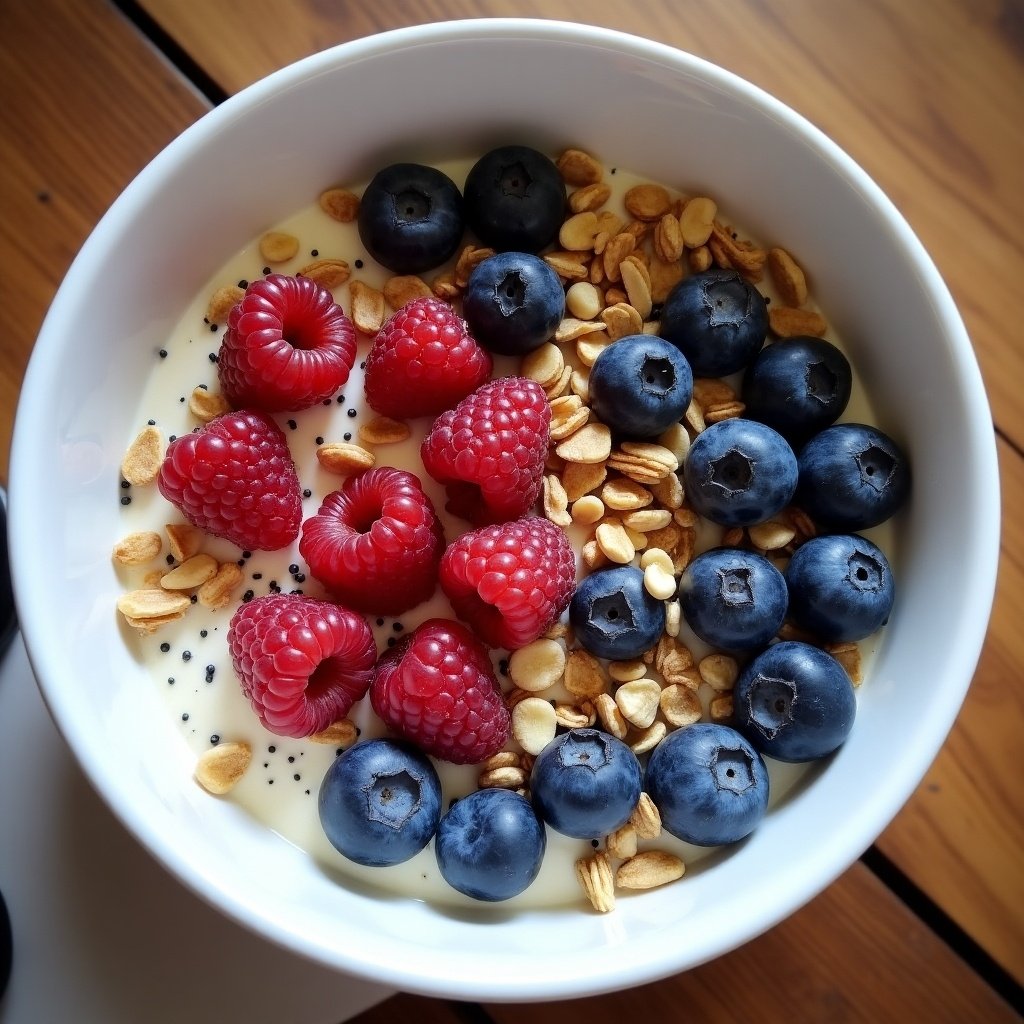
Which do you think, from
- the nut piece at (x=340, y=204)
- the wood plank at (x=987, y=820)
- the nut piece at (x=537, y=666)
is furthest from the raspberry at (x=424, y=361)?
the wood plank at (x=987, y=820)

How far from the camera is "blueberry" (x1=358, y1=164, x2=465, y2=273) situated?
0.92m

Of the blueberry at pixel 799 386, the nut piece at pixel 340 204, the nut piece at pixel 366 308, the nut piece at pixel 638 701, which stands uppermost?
the blueberry at pixel 799 386

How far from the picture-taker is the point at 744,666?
934 mm

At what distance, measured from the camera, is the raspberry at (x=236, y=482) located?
0.84 metres

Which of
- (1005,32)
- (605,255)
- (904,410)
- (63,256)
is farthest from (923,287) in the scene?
(63,256)

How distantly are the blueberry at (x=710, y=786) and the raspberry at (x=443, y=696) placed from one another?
0.50 ft

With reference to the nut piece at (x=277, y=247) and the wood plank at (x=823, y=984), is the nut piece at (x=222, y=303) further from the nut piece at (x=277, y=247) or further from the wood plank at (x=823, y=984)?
the wood plank at (x=823, y=984)

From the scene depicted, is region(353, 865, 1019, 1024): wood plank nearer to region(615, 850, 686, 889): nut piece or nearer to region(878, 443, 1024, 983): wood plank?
region(878, 443, 1024, 983): wood plank

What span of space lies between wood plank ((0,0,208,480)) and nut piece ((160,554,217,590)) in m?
0.26

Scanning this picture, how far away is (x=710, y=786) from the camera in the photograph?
0.85 meters

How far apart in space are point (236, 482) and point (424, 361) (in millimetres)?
191

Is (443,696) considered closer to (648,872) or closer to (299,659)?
(299,659)

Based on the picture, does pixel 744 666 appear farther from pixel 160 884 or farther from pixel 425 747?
pixel 160 884

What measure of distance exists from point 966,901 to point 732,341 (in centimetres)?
64
